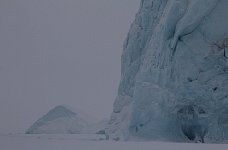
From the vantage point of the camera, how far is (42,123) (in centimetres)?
3728

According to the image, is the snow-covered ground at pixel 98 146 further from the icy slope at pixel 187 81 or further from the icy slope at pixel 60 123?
the icy slope at pixel 60 123

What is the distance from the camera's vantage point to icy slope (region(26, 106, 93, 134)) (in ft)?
114

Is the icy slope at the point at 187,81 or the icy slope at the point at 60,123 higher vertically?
the icy slope at the point at 187,81

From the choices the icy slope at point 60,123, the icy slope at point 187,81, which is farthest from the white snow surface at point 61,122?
the icy slope at point 187,81

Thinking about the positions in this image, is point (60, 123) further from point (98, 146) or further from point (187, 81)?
point (98, 146)

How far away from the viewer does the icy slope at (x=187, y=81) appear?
13617mm

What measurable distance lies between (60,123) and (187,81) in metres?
24.4

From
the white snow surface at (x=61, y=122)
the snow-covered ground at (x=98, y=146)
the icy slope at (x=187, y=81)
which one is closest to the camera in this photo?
the snow-covered ground at (x=98, y=146)

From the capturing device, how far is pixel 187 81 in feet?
45.6

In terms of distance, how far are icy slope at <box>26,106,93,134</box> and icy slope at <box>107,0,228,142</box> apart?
1997 centimetres

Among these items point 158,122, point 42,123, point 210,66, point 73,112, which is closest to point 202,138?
point 158,122

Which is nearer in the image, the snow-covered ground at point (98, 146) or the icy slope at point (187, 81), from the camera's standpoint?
the snow-covered ground at point (98, 146)

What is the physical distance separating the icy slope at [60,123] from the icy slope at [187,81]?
20.0 meters

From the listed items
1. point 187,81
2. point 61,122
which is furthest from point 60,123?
point 187,81
